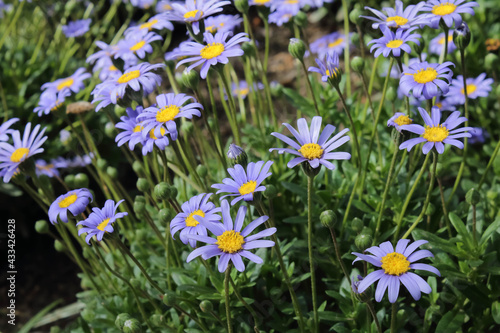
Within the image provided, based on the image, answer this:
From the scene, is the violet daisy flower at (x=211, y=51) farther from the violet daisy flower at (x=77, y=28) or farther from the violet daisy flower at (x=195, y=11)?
the violet daisy flower at (x=77, y=28)

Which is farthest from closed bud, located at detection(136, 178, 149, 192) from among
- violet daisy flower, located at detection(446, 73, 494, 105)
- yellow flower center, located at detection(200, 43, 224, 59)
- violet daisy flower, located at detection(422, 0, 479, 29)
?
violet daisy flower, located at detection(446, 73, 494, 105)

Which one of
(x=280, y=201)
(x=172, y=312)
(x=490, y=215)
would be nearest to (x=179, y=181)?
(x=280, y=201)

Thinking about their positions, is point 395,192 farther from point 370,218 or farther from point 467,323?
point 467,323

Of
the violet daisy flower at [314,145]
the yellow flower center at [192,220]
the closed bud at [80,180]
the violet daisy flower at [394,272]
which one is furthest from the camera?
the closed bud at [80,180]

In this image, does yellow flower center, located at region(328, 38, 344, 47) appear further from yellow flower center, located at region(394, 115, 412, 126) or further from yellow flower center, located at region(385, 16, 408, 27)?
yellow flower center, located at region(394, 115, 412, 126)

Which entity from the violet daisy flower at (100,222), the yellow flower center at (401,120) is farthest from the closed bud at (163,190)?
the yellow flower center at (401,120)
